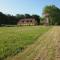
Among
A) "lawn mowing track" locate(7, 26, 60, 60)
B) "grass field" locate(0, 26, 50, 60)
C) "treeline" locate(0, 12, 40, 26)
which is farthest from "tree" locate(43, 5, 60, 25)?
"lawn mowing track" locate(7, 26, 60, 60)

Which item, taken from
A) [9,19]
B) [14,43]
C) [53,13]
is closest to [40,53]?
[14,43]

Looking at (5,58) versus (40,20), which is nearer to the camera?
(5,58)

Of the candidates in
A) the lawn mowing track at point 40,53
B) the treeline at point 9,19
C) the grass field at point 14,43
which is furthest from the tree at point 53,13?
the lawn mowing track at point 40,53

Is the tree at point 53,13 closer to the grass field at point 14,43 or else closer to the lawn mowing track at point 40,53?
the grass field at point 14,43

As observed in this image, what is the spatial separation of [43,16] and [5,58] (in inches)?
4004

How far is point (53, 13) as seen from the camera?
349 feet

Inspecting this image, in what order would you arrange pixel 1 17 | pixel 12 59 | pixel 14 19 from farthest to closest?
pixel 14 19, pixel 1 17, pixel 12 59

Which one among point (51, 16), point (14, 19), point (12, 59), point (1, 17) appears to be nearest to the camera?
point (12, 59)

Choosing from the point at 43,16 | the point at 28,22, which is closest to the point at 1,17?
the point at 28,22

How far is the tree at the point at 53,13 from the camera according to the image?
9940cm

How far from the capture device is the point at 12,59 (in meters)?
8.20

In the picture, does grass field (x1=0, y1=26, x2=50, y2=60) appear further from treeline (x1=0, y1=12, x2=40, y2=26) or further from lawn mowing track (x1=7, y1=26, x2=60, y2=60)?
treeline (x1=0, y1=12, x2=40, y2=26)

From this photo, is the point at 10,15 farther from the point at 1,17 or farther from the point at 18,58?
the point at 18,58

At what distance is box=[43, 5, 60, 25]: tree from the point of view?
3913 inches
